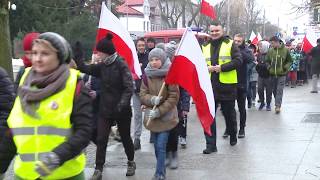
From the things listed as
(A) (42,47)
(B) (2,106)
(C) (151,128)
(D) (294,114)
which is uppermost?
(A) (42,47)

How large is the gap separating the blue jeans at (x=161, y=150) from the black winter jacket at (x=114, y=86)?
519 millimetres

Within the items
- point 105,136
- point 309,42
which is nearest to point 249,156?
point 105,136

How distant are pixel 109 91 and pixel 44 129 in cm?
329

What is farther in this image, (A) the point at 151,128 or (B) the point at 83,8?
(B) the point at 83,8

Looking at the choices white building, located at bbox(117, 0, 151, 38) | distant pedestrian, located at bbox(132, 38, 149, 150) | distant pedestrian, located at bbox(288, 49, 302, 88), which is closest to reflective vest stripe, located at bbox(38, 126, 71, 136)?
distant pedestrian, located at bbox(132, 38, 149, 150)

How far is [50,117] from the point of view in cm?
306

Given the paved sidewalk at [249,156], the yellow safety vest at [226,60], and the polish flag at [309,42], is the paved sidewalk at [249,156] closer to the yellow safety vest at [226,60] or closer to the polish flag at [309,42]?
the yellow safety vest at [226,60]

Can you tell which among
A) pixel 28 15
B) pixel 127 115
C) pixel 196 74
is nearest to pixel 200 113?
pixel 196 74

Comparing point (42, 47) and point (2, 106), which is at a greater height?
point (42, 47)

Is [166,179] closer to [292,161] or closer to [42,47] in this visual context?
[292,161]

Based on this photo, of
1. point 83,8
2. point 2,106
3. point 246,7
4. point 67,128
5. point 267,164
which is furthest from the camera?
point 246,7

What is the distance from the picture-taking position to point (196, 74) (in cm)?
638

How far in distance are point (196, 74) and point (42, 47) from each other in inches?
135

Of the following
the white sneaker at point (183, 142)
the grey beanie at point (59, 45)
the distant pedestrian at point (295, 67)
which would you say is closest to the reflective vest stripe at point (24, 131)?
the grey beanie at point (59, 45)
